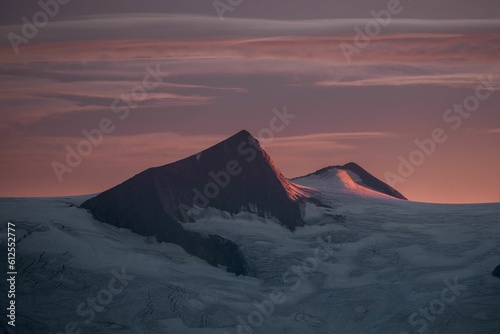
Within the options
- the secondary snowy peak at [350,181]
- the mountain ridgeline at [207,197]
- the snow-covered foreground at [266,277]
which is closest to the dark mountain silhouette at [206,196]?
the mountain ridgeline at [207,197]

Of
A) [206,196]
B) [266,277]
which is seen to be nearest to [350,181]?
[206,196]

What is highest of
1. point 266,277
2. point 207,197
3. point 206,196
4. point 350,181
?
point 350,181

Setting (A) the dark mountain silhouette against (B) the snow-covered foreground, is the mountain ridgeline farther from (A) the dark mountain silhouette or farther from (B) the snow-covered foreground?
(B) the snow-covered foreground

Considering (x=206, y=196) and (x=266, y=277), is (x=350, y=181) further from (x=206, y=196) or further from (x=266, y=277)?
(x=266, y=277)

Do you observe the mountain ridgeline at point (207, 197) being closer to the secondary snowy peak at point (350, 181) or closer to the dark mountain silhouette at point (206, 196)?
the dark mountain silhouette at point (206, 196)

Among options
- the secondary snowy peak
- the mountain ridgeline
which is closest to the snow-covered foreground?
the mountain ridgeline
